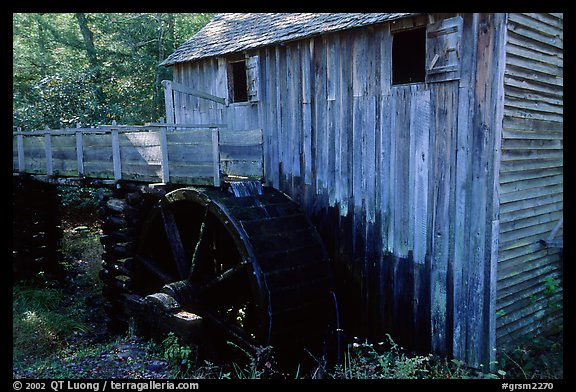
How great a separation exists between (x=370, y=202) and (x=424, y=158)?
1.06m

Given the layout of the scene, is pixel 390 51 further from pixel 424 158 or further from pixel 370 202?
pixel 370 202

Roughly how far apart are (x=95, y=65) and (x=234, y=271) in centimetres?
1315

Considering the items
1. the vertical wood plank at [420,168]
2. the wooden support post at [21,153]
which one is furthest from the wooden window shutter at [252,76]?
the wooden support post at [21,153]

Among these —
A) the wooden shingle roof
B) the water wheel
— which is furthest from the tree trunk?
the water wheel

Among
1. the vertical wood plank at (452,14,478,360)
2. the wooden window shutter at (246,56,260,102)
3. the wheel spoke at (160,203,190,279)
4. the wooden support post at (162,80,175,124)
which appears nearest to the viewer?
the vertical wood plank at (452,14,478,360)

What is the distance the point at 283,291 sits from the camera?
6355 mm

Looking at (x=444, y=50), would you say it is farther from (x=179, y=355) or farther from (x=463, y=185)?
(x=179, y=355)

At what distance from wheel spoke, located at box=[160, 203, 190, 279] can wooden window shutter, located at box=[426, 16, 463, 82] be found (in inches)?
184

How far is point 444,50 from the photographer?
18.0 feet

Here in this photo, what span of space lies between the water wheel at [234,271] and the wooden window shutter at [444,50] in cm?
295

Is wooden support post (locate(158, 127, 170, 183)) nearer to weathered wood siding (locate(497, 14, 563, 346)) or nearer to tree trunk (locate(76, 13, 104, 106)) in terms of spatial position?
weathered wood siding (locate(497, 14, 563, 346))

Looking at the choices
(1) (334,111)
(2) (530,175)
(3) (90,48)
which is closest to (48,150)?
(1) (334,111)

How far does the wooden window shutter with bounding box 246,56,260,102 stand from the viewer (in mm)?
8000
